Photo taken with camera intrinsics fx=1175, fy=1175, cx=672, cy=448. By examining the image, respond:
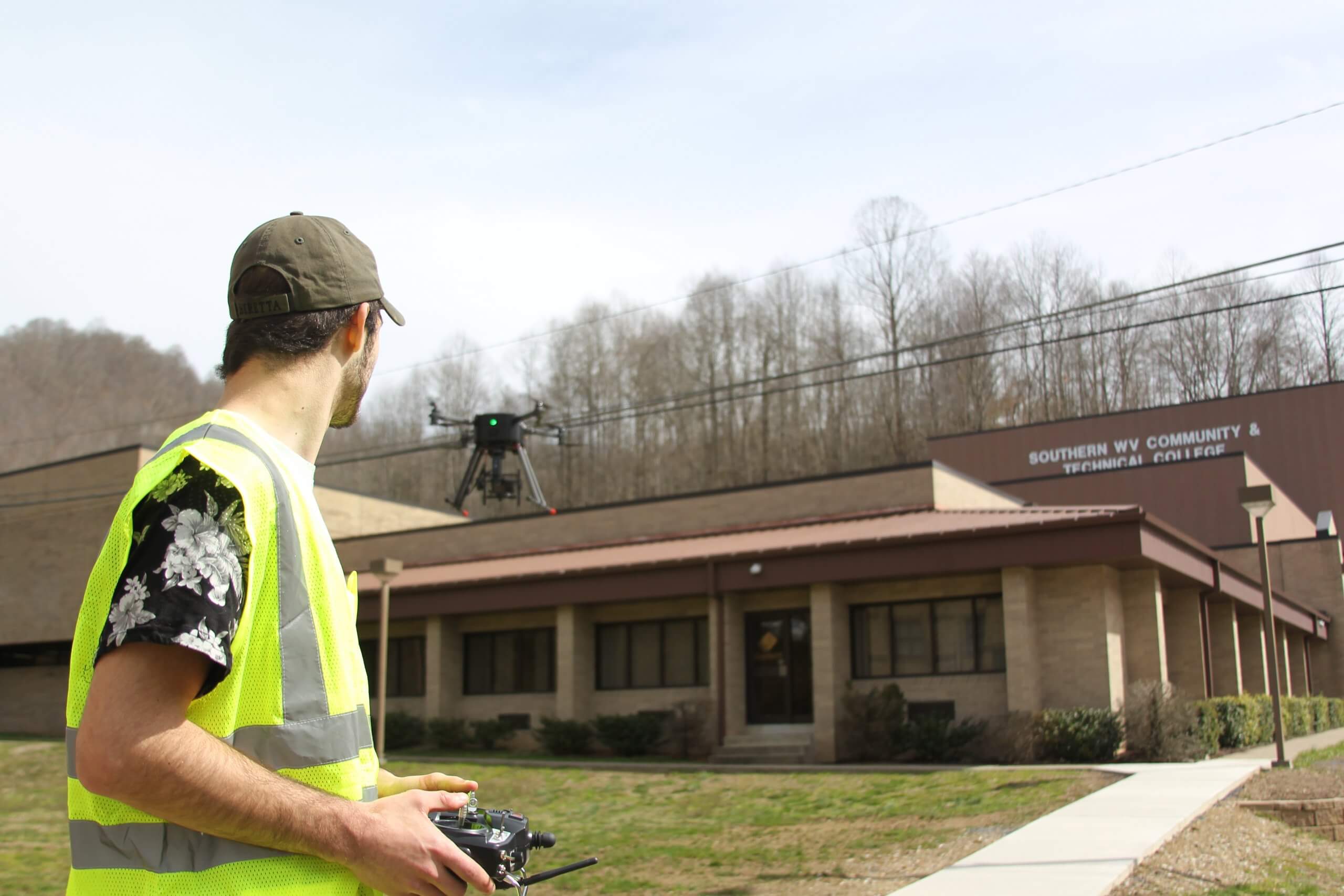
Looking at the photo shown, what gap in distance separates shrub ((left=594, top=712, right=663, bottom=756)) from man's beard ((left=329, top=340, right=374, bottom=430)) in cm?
2212

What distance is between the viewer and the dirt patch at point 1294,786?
39.8 feet

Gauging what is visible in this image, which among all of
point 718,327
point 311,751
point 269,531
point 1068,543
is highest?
point 718,327

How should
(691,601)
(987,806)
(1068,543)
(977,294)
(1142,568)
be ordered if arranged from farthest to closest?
(977,294) → (691,601) → (1142,568) → (1068,543) → (987,806)

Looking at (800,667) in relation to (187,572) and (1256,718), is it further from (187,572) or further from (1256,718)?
(187,572)

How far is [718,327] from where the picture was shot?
6316cm

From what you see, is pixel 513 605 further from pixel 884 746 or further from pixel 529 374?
pixel 529 374

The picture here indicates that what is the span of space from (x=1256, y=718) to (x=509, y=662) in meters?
16.1

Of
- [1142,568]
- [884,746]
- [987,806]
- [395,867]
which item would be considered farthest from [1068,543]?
[395,867]

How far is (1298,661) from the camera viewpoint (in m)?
35.0

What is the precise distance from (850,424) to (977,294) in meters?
9.30

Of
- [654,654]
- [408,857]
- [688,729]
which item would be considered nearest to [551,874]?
[408,857]

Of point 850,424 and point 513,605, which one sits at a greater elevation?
point 850,424

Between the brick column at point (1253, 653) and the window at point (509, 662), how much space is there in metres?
16.2

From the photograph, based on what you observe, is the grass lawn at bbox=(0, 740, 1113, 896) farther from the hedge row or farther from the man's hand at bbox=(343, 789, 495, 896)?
the man's hand at bbox=(343, 789, 495, 896)
